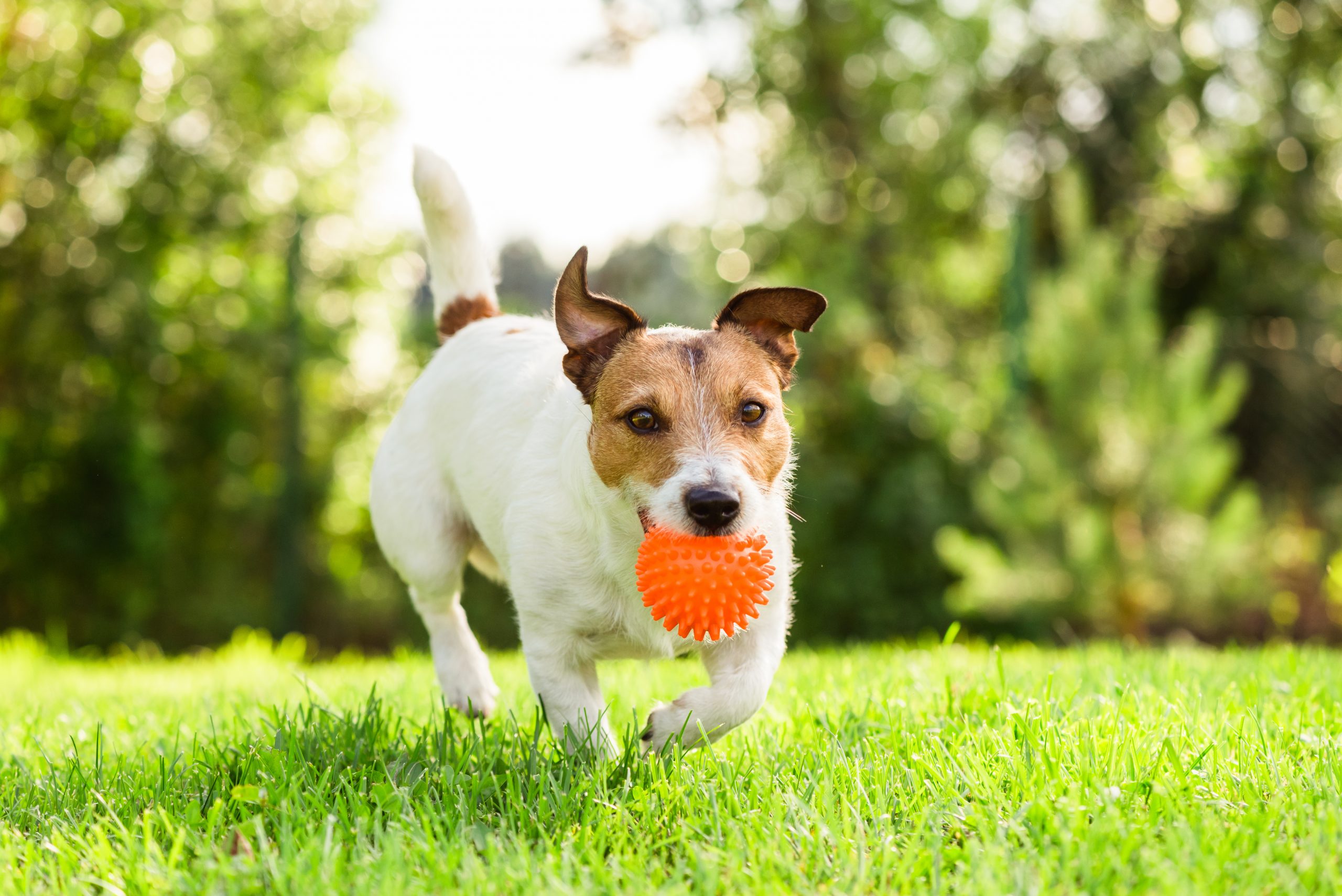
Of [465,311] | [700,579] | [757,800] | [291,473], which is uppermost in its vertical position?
[465,311]

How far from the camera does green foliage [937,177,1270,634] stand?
875 cm

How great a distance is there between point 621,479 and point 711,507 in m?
0.39

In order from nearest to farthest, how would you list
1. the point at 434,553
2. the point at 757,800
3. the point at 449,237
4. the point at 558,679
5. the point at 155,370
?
1. the point at 757,800
2. the point at 558,679
3. the point at 434,553
4. the point at 449,237
5. the point at 155,370

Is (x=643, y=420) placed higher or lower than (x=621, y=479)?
higher

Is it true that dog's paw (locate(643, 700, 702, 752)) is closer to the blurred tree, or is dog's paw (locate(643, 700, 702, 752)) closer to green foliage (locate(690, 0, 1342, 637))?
the blurred tree

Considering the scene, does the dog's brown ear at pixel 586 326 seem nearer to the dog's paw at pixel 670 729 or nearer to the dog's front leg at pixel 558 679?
the dog's front leg at pixel 558 679

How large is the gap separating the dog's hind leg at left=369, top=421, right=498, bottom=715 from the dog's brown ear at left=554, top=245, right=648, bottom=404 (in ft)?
3.72

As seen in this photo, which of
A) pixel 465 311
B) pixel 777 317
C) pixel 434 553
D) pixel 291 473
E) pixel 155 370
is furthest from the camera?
pixel 155 370

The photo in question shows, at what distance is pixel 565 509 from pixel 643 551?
1.65ft

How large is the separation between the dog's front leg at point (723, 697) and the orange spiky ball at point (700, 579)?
22 centimetres

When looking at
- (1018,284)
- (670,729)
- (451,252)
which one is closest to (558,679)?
(670,729)

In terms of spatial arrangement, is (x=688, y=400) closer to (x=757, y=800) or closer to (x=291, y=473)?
(x=757, y=800)

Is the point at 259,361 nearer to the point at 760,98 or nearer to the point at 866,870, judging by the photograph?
the point at 760,98

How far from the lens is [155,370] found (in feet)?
39.1
